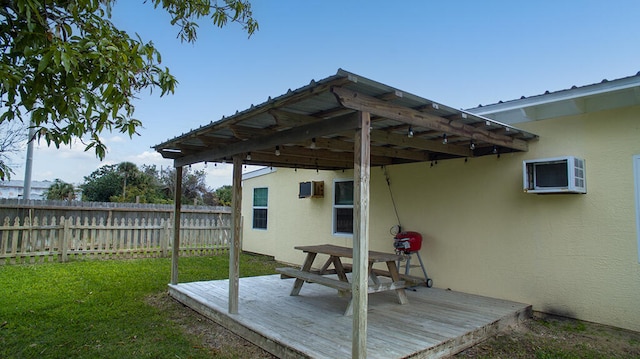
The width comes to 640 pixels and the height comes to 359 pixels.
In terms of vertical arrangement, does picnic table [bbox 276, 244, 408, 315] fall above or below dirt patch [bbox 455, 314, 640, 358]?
above

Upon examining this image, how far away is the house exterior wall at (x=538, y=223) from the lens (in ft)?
14.1


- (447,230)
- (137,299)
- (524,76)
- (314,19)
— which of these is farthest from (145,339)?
(524,76)

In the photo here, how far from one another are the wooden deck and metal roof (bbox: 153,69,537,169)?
1.90 m

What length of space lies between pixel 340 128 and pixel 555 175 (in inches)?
121

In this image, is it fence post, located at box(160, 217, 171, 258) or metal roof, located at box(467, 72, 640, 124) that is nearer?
metal roof, located at box(467, 72, 640, 124)

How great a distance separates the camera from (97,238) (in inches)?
364

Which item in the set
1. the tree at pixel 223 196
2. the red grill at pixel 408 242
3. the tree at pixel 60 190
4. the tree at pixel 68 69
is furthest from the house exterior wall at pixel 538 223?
the tree at pixel 60 190

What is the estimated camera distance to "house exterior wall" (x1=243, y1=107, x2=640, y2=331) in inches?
169

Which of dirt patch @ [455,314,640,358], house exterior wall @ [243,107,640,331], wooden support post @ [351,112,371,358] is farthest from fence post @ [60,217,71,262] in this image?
dirt patch @ [455,314,640,358]

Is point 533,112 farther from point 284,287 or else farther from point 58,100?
point 58,100

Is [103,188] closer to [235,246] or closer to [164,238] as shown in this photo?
[164,238]

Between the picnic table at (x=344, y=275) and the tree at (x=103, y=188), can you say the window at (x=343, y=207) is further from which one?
the tree at (x=103, y=188)

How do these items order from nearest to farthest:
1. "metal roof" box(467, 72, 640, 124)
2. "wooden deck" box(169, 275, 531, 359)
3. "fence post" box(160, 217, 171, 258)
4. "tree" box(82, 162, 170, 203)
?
"wooden deck" box(169, 275, 531, 359) → "metal roof" box(467, 72, 640, 124) → "fence post" box(160, 217, 171, 258) → "tree" box(82, 162, 170, 203)

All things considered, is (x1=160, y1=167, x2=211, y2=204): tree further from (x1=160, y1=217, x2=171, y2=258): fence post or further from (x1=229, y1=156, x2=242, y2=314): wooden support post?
(x1=229, y1=156, x2=242, y2=314): wooden support post
